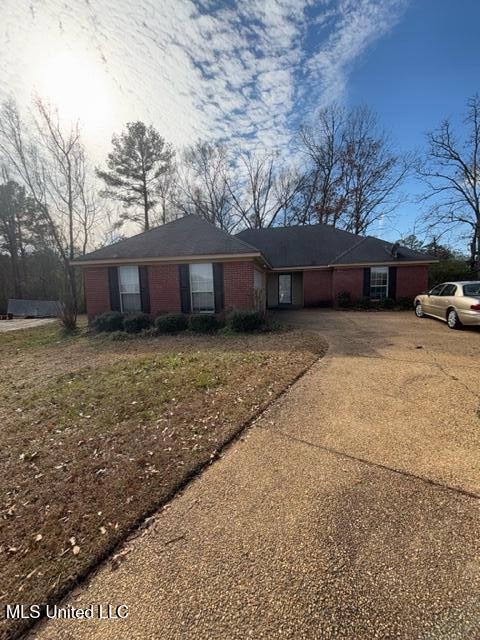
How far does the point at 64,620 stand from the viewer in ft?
4.90

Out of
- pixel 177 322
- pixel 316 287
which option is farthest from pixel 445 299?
pixel 177 322

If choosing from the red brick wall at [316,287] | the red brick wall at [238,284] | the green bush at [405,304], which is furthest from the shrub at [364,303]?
the red brick wall at [238,284]

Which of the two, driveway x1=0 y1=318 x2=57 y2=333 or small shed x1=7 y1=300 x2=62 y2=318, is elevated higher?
small shed x1=7 y1=300 x2=62 y2=318

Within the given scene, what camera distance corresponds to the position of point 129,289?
38.6 feet

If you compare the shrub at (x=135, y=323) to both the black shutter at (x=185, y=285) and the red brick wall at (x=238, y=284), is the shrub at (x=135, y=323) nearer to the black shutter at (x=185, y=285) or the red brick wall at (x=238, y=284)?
the black shutter at (x=185, y=285)

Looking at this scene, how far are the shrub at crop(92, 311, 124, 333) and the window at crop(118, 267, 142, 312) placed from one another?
1139 mm

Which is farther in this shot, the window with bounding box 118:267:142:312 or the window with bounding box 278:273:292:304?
the window with bounding box 278:273:292:304

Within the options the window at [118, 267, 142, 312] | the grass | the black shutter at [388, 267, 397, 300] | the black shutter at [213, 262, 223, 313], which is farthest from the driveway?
the black shutter at [388, 267, 397, 300]

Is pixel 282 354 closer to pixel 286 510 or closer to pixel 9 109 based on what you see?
pixel 286 510

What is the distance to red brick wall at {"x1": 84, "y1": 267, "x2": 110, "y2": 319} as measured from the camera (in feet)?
38.7

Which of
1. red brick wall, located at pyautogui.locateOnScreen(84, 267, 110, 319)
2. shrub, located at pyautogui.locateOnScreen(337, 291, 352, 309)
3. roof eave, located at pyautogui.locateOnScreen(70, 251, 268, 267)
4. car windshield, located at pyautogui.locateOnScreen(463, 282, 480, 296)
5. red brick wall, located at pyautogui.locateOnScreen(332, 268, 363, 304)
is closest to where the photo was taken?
car windshield, located at pyautogui.locateOnScreen(463, 282, 480, 296)

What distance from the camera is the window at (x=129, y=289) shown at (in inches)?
458

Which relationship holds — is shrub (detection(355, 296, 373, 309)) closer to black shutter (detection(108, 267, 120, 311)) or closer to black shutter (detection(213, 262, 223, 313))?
black shutter (detection(213, 262, 223, 313))

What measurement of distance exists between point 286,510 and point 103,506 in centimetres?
141
